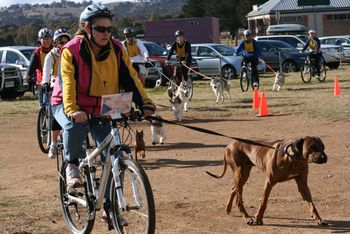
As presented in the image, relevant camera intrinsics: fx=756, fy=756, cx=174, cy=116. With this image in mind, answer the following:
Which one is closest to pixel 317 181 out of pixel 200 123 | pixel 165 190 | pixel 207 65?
pixel 165 190

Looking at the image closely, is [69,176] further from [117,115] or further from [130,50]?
[130,50]

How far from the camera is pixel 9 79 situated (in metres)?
24.2

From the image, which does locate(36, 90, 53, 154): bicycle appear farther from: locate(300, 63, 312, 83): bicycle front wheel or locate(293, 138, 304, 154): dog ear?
locate(300, 63, 312, 83): bicycle front wheel

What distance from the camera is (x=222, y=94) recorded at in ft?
64.5

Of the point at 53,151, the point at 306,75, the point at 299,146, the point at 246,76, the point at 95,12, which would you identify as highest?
the point at 95,12

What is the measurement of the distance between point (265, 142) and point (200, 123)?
8456 millimetres

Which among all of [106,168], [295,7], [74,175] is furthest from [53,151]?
[295,7]

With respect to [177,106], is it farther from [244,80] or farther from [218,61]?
[218,61]

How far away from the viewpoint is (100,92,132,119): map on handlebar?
5.88m

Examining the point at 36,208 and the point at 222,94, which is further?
the point at 222,94

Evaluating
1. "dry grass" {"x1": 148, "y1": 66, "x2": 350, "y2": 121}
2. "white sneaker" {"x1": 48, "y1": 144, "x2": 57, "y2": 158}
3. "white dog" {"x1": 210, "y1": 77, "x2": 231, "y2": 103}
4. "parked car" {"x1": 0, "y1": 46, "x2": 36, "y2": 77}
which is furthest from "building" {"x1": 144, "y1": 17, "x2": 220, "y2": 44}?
"white sneaker" {"x1": 48, "y1": 144, "x2": 57, "y2": 158}

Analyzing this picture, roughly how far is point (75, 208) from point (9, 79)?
17981mm

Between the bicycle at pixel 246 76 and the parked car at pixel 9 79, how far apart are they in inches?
284

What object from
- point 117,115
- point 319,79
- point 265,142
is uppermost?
point 117,115
